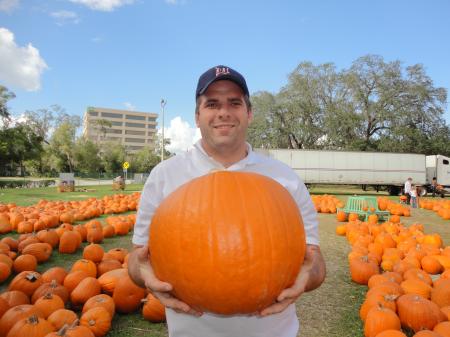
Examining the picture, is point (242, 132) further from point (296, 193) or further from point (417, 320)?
point (417, 320)

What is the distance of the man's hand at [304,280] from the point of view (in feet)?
5.31

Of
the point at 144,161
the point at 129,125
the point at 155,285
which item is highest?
the point at 129,125

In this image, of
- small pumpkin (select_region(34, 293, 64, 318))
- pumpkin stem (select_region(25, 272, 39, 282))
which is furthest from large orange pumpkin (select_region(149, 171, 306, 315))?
pumpkin stem (select_region(25, 272, 39, 282))

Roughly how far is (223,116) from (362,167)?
101 feet

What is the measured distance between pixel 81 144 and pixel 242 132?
7383 cm

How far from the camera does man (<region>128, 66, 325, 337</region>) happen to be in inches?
75.4

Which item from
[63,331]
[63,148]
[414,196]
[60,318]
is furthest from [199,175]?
[63,148]

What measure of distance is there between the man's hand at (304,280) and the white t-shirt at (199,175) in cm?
15

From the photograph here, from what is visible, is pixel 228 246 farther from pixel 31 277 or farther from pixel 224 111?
pixel 31 277

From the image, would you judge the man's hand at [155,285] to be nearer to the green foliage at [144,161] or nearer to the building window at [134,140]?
the green foliage at [144,161]

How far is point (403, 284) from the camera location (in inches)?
185

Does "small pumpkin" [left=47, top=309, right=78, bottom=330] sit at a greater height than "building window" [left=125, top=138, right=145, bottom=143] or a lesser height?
lesser

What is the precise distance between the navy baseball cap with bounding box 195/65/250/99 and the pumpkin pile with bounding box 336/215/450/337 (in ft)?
9.17

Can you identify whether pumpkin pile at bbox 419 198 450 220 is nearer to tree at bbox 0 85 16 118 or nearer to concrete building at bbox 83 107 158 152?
tree at bbox 0 85 16 118
